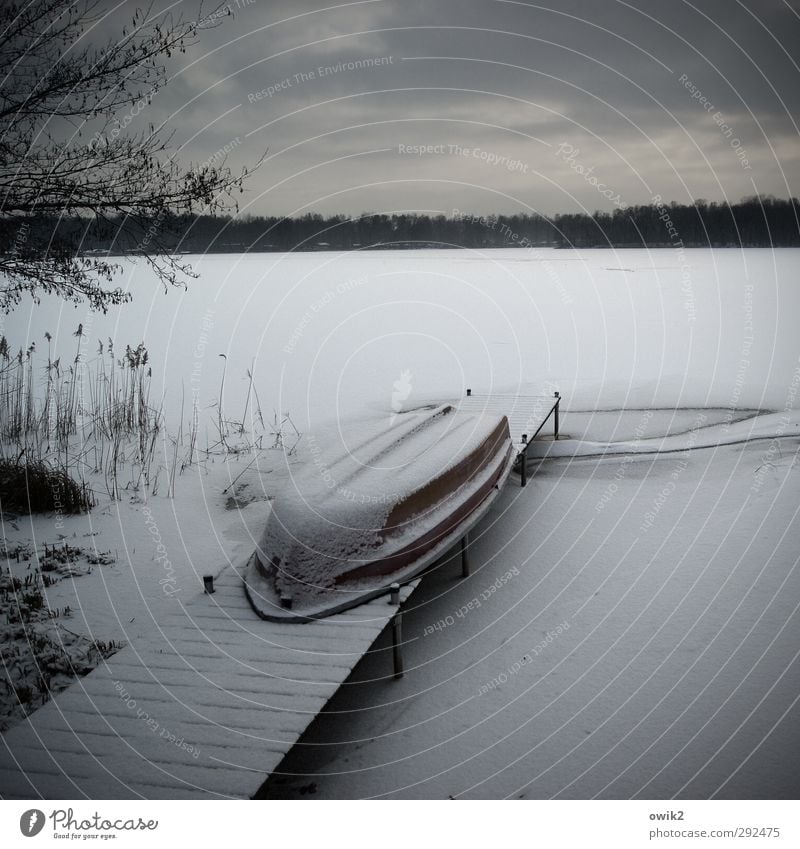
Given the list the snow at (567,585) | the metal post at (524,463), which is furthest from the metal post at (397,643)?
the metal post at (524,463)

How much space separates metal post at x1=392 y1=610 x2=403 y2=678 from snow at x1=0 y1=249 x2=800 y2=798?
0.09 metres

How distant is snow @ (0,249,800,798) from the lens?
4137mm

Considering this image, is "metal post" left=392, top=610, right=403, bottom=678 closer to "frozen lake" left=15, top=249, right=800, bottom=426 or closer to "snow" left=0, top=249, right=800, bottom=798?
"snow" left=0, top=249, right=800, bottom=798

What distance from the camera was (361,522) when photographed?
5.14 metres

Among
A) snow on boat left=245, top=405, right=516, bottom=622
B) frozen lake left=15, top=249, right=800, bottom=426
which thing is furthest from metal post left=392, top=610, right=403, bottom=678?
frozen lake left=15, top=249, right=800, bottom=426

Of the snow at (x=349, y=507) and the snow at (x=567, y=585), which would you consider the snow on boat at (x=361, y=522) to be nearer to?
the snow at (x=349, y=507)

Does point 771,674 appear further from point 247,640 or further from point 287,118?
point 287,118

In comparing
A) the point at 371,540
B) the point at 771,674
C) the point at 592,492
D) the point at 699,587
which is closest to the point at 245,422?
the point at 592,492

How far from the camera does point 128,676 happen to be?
4293 mm

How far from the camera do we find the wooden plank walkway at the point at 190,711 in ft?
11.5

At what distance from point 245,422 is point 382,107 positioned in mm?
5599

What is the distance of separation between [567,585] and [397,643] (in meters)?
2.08

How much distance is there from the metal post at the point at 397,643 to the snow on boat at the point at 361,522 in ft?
0.87

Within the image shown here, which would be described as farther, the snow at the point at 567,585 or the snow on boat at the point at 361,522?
the snow on boat at the point at 361,522
